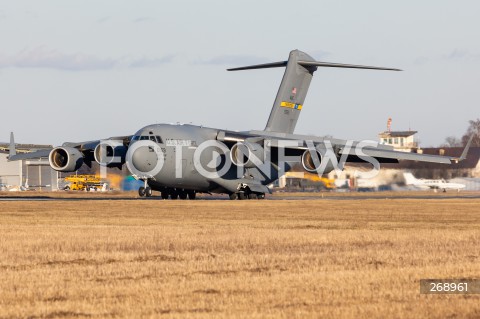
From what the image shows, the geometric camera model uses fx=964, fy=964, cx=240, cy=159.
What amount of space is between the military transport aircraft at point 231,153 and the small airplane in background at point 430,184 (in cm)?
1458

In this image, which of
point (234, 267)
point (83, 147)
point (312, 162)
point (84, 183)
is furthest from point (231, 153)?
point (84, 183)

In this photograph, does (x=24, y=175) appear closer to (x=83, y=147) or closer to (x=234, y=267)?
(x=83, y=147)

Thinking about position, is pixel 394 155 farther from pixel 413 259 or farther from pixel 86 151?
pixel 413 259

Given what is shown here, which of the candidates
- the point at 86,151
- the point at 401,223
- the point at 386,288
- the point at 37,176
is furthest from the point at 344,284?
the point at 37,176

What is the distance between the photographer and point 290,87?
2152 inches

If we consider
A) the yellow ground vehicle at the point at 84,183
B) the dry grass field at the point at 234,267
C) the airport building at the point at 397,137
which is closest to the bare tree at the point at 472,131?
the airport building at the point at 397,137

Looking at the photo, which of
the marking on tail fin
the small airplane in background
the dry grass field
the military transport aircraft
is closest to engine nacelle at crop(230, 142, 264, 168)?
the military transport aircraft

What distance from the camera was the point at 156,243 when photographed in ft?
70.5

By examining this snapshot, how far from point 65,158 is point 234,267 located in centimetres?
3742

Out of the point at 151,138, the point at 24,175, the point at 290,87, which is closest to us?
the point at 151,138

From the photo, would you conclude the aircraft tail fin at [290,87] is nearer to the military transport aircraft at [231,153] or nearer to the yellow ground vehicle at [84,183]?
the military transport aircraft at [231,153]

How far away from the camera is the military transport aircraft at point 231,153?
157 ft

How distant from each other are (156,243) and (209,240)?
1.35 m

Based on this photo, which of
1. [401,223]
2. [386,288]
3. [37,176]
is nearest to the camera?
[386,288]
